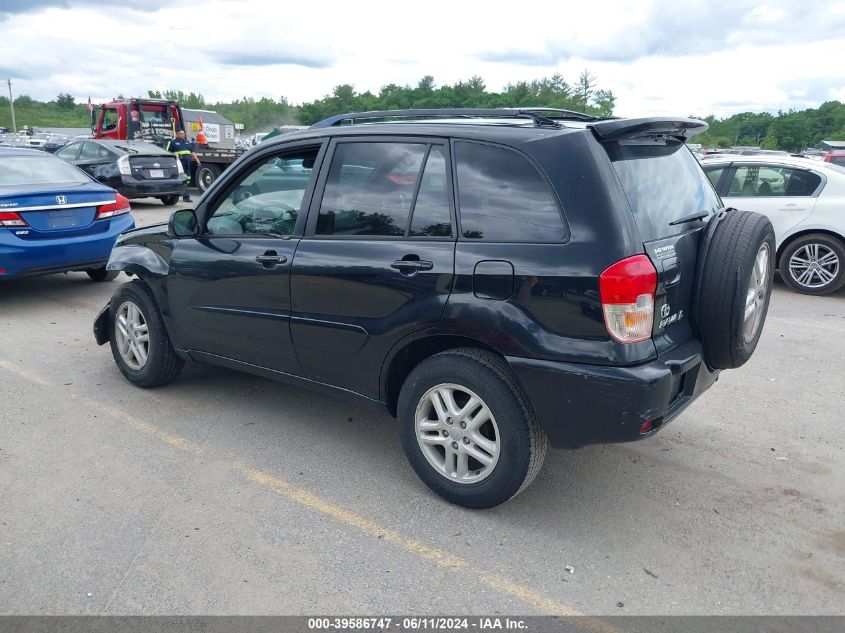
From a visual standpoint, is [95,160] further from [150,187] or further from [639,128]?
[639,128]

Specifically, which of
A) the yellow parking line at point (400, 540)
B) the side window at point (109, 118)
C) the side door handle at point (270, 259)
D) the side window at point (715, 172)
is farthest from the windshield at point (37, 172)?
the side window at point (109, 118)

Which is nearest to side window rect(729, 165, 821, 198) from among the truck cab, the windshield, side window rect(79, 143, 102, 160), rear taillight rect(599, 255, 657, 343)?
rear taillight rect(599, 255, 657, 343)

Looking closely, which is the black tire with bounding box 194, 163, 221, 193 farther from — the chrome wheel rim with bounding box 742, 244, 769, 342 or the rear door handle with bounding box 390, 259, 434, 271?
the chrome wheel rim with bounding box 742, 244, 769, 342

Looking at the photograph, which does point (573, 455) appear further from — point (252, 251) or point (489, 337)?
point (252, 251)

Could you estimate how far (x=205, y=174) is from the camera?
19.2 m

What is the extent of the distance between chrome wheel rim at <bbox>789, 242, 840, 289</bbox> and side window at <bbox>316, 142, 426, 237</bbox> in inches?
265

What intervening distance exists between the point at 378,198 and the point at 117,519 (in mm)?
2006

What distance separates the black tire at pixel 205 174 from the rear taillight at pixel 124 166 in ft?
12.6

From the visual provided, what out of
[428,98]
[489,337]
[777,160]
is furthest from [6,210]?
[428,98]

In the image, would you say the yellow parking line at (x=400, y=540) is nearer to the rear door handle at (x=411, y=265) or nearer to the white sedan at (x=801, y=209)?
the rear door handle at (x=411, y=265)

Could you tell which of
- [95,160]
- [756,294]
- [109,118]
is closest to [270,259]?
[756,294]

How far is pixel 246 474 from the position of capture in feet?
12.8

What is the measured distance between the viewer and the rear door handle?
3.40m

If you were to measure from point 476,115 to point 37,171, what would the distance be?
5.93m
